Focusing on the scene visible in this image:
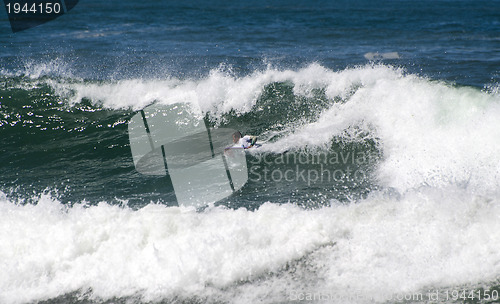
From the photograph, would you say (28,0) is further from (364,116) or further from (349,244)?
(349,244)

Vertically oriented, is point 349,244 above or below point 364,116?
below

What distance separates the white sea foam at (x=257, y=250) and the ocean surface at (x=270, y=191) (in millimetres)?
18

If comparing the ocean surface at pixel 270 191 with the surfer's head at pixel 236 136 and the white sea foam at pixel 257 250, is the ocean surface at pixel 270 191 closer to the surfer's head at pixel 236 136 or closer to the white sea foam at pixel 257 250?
the white sea foam at pixel 257 250

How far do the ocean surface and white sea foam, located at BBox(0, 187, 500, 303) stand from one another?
2 centimetres

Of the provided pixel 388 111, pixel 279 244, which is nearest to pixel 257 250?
pixel 279 244

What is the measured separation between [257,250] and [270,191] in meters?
1.74

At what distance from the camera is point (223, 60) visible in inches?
614

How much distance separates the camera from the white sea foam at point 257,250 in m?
→ 4.85

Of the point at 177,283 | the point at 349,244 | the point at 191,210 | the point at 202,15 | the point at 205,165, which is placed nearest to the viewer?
the point at 177,283

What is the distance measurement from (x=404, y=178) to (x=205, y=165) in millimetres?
3288

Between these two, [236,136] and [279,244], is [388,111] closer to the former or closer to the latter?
[236,136]

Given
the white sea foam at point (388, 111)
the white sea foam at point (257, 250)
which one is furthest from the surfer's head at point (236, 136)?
the white sea foam at point (257, 250)

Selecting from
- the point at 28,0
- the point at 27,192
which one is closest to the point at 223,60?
the point at 27,192

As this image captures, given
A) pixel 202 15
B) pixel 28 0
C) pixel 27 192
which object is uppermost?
pixel 28 0
